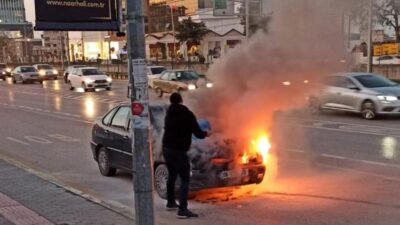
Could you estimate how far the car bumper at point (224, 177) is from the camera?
8383mm

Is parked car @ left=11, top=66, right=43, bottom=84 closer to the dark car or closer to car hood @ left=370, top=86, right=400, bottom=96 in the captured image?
car hood @ left=370, top=86, right=400, bottom=96

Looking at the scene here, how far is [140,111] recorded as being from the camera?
557cm

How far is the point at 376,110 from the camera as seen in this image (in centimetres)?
1853

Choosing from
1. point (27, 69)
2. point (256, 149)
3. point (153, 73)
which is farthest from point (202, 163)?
point (27, 69)

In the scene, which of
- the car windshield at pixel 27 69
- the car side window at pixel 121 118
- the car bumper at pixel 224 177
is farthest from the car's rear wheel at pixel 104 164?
the car windshield at pixel 27 69

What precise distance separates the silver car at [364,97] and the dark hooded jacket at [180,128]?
11203 millimetres

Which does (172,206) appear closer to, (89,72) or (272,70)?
(272,70)

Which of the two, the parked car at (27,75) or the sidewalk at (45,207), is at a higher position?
the sidewalk at (45,207)

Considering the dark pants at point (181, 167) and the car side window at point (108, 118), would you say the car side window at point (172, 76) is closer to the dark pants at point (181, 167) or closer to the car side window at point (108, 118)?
the car side window at point (108, 118)

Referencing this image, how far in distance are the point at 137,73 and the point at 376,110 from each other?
1460 centimetres

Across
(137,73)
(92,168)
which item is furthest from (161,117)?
(137,73)

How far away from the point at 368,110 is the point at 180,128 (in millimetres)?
12683

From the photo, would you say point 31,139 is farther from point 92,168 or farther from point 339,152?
point 339,152

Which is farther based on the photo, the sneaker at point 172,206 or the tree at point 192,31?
the tree at point 192,31
